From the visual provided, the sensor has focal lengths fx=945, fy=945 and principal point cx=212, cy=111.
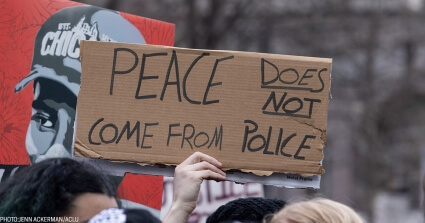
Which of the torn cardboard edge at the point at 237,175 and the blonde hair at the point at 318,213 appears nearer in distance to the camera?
the blonde hair at the point at 318,213

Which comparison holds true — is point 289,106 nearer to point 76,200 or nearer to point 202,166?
point 202,166

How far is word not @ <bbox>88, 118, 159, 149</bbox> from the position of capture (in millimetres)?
3299


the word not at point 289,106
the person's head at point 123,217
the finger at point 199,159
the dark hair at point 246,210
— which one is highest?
the word not at point 289,106

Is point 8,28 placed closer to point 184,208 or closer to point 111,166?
point 111,166

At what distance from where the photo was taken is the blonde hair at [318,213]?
290cm

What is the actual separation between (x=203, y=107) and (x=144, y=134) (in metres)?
0.23

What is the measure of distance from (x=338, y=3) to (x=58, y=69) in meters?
12.6

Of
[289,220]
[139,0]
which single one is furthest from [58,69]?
[139,0]

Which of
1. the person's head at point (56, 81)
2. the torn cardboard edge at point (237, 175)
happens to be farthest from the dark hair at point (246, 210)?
the person's head at point (56, 81)

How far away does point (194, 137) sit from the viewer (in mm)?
3322

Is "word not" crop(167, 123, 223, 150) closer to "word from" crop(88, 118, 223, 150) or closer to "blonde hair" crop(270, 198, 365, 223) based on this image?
"word from" crop(88, 118, 223, 150)

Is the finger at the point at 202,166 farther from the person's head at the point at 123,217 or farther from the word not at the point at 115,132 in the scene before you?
the person's head at the point at 123,217

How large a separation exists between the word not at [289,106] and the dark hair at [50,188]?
0.76 meters

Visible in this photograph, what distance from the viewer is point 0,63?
11.8 feet
